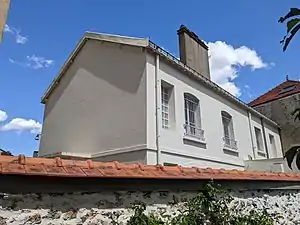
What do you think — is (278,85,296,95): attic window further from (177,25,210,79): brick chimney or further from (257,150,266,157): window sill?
(177,25,210,79): brick chimney

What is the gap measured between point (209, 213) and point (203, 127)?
7213 mm

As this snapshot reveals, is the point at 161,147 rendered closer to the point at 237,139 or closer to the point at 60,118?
the point at 60,118

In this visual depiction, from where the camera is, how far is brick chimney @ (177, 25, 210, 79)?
12.0 metres

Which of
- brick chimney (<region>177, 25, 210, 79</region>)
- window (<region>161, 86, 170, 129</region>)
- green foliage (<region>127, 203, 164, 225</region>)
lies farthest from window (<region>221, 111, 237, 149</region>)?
green foliage (<region>127, 203, 164, 225</region>)

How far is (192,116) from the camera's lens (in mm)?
11062

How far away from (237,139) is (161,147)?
6.44 m

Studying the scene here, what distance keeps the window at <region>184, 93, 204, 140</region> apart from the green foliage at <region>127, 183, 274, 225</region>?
19.4 feet

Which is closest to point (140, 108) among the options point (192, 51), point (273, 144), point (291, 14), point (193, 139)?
point (193, 139)

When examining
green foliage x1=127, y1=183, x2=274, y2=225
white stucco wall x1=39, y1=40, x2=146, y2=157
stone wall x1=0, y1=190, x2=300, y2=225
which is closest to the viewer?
stone wall x1=0, y1=190, x2=300, y2=225

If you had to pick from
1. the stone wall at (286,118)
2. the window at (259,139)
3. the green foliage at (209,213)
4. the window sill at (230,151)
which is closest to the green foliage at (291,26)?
the green foliage at (209,213)

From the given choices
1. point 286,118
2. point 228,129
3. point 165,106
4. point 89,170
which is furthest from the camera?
point 286,118

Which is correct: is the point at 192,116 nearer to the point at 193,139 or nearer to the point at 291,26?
the point at 193,139

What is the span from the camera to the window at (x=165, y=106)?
Answer: 9648mm

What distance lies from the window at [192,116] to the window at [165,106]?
981mm
